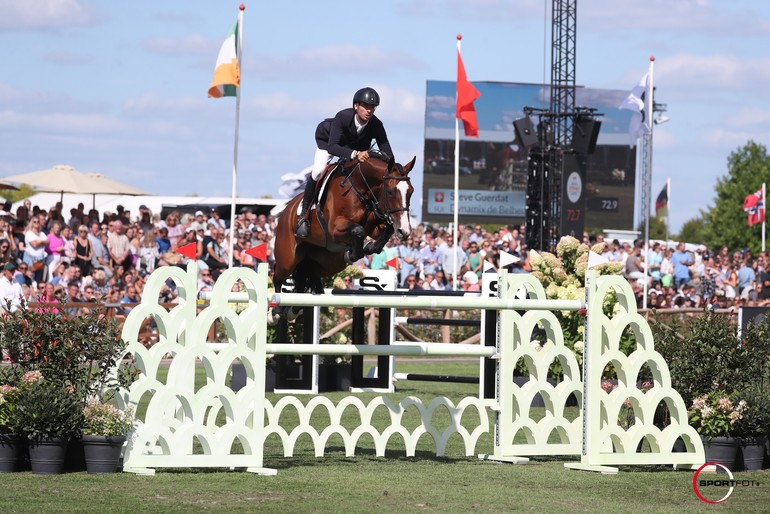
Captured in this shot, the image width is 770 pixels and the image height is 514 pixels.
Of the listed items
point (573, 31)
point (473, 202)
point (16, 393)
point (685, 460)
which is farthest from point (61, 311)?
point (473, 202)

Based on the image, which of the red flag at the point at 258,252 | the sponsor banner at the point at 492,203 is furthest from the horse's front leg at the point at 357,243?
the sponsor banner at the point at 492,203

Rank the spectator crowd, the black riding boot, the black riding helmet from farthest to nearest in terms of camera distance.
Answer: the spectator crowd
the black riding boot
the black riding helmet

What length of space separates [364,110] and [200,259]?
425 inches

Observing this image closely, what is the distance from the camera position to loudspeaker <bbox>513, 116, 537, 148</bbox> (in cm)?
2564

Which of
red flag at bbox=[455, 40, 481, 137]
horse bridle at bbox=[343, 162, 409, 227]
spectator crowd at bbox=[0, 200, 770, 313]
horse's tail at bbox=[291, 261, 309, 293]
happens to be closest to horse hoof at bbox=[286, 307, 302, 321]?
horse's tail at bbox=[291, 261, 309, 293]

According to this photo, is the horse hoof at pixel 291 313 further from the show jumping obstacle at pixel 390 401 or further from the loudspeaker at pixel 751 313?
the loudspeaker at pixel 751 313

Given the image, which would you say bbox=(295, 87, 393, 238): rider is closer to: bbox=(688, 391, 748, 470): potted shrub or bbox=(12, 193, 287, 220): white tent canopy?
bbox=(688, 391, 748, 470): potted shrub

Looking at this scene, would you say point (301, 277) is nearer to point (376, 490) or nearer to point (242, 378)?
point (242, 378)

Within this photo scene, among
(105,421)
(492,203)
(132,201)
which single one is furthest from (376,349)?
(492,203)

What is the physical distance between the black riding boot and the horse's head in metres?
1.31

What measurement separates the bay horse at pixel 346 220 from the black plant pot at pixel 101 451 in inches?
110

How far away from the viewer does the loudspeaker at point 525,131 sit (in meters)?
25.6

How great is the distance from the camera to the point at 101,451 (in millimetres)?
7176

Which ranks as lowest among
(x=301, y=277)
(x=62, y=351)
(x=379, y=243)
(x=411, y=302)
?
(x=62, y=351)
